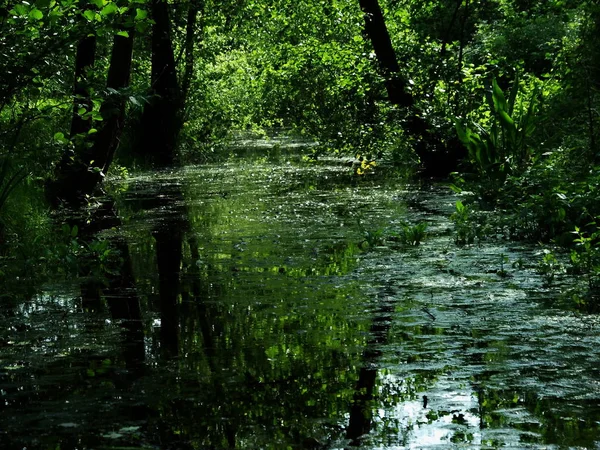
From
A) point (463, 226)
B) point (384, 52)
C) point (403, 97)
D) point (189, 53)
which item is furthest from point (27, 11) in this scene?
point (189, 53)

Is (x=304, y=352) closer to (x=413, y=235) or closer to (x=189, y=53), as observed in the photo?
(x=413, y=235)

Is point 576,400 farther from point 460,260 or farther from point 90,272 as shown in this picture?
point 90,272

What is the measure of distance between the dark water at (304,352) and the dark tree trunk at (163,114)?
11.5 meters

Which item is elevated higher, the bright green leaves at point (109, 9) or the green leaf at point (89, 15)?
the bright green leaves at point (109, 9)

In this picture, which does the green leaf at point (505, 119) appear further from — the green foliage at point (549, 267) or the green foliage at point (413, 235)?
the green foliage at point (549, 267)

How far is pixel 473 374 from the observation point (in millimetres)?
4348

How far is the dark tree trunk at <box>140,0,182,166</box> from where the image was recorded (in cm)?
1992

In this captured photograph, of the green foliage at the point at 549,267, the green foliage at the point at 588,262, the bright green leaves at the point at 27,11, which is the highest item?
the bright green leaves at the point at 27,11

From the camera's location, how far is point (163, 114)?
20125mm

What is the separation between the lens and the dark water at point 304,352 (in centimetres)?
371

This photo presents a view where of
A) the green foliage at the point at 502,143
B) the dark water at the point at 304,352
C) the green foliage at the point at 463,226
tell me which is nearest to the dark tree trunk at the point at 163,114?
the green foliage at the point at 502,143

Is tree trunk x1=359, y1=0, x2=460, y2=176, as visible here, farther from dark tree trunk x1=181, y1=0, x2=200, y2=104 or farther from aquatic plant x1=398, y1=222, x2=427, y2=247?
dark tree trunk x1=181, y1=0, x2=200, y2=104

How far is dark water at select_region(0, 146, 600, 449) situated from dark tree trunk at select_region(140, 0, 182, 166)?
11513 mm

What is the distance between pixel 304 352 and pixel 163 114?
15877 mm
